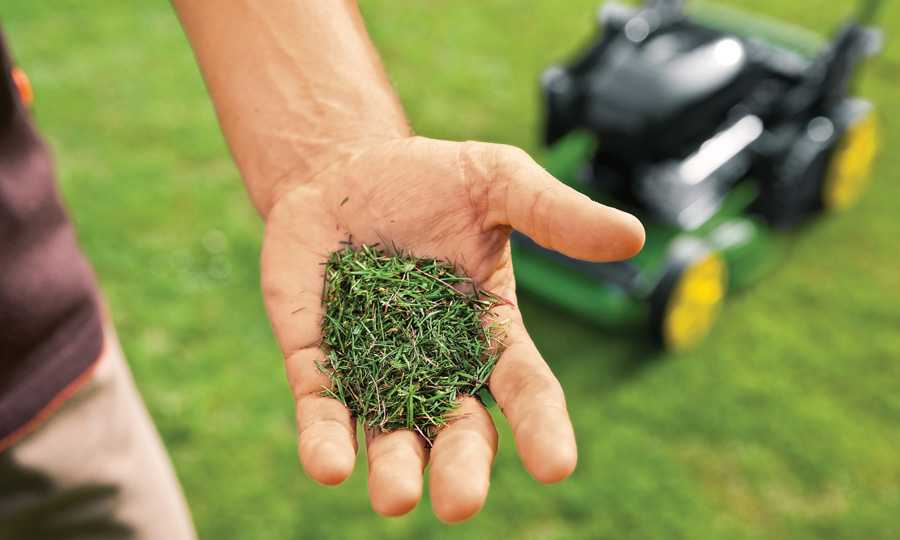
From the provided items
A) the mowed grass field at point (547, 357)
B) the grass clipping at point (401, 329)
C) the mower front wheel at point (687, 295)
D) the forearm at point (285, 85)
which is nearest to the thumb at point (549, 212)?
the grass clipping at point (401, 329)

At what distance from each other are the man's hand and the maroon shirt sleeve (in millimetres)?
493

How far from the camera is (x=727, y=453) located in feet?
11.7

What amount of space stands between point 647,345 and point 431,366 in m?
2.24

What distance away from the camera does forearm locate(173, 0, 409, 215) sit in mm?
2170

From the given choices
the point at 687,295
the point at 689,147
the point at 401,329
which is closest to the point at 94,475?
the point at 401,329

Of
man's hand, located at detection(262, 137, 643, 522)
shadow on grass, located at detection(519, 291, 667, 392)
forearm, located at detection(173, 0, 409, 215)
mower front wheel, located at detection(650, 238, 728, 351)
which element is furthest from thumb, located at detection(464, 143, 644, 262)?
shadow on grass, located at detection(519, 291, 667, 392)

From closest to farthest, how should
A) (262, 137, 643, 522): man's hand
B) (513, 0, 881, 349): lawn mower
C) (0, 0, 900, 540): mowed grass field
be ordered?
1. (262, 137, 643, 522): man's hand
2. (0, 0, 900, 540): mowed grass field
3. (513, 0, 881, 349): lawn mower

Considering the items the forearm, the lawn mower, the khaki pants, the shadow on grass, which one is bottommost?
the shadow on grass

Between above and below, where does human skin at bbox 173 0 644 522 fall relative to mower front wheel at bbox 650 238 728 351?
above

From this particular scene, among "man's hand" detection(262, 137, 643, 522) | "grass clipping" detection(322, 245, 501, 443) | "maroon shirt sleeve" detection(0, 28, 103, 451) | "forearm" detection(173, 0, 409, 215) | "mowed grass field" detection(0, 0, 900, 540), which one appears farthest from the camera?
"mowed grass field" detection(0, 0, 900, 540)

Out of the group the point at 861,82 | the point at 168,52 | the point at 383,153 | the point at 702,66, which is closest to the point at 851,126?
the point at 702,66

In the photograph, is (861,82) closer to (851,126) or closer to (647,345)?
(851,126)

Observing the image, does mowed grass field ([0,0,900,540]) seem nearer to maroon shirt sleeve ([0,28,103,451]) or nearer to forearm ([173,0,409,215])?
maroon shirt sleeve ([0,28,103,451])

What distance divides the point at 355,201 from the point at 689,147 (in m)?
2.56
